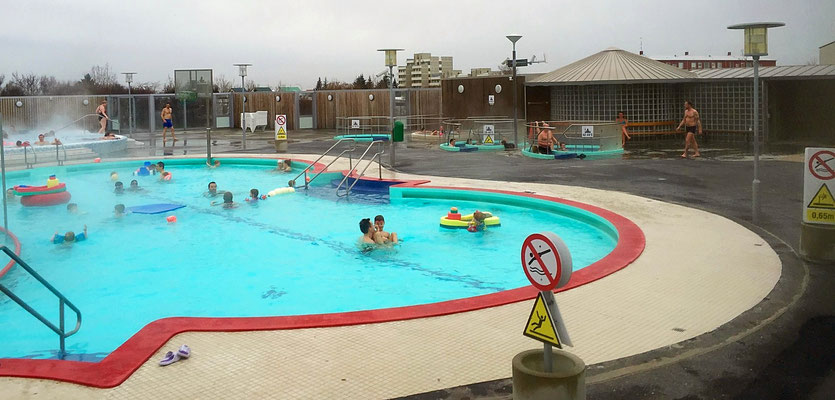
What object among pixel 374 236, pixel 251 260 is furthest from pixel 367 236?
pixel 251 260

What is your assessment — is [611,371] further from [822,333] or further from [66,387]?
[66,387]

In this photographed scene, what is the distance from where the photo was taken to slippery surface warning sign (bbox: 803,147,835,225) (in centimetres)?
877

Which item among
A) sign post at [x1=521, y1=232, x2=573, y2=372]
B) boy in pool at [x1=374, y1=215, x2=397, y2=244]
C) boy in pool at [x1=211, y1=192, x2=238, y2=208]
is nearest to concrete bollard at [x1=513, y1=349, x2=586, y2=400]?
sign post at [x1=521, y1=232, x2=573, y2=372]

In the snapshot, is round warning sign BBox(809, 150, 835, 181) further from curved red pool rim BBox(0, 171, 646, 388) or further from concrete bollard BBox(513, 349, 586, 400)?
concrete bollard BBox(513, 349, 586, 400)

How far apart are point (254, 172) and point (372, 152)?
16.9ft

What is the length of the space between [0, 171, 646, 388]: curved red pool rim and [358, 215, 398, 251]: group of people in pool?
14.9ft

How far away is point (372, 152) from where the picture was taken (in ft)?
88.5

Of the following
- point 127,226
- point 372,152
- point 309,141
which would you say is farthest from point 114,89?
point 127,226

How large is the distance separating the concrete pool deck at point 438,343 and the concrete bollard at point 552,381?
0.95 m

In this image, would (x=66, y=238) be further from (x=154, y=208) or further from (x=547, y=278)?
(x=547, y=278)

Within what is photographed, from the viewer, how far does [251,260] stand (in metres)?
12.7

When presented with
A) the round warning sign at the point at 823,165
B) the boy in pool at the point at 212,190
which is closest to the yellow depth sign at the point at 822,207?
the round warning sign at the point at 823,165

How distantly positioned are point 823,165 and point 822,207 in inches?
20.0

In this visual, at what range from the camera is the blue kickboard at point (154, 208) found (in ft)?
54.1
